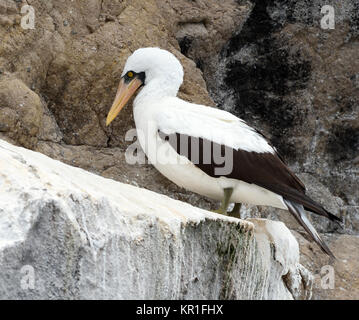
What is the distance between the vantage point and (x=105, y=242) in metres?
3.30

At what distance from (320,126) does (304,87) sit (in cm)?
44

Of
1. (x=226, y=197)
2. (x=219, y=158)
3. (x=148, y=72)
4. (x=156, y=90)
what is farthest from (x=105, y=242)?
(x=148, y=72)

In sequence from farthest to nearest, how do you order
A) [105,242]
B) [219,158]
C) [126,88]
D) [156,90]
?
[126,88] → [156,90] → [219,158] → [105,242]

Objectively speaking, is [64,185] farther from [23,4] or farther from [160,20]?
[160,20]

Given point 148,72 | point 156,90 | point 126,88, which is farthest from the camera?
point 126,88

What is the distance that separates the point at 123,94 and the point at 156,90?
1.35 ft

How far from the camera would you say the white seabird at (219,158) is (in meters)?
5.09

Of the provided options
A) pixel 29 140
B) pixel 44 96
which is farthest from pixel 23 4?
pixel 29 140

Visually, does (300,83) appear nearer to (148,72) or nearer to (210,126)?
(148,72)

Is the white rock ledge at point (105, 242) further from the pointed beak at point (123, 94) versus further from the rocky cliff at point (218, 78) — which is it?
the rocky cliff at point (218, 78)

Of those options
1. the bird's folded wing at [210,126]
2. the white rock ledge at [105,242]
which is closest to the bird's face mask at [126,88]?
the bird's folded wing at [210,126]

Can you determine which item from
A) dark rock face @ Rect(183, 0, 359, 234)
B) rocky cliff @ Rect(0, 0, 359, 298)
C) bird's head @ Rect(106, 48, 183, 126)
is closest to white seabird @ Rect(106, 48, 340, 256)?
bird's head @ Rect(106, 48, 183, 126)

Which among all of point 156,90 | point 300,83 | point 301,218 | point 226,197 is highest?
point 300,83

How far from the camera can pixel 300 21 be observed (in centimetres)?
797
